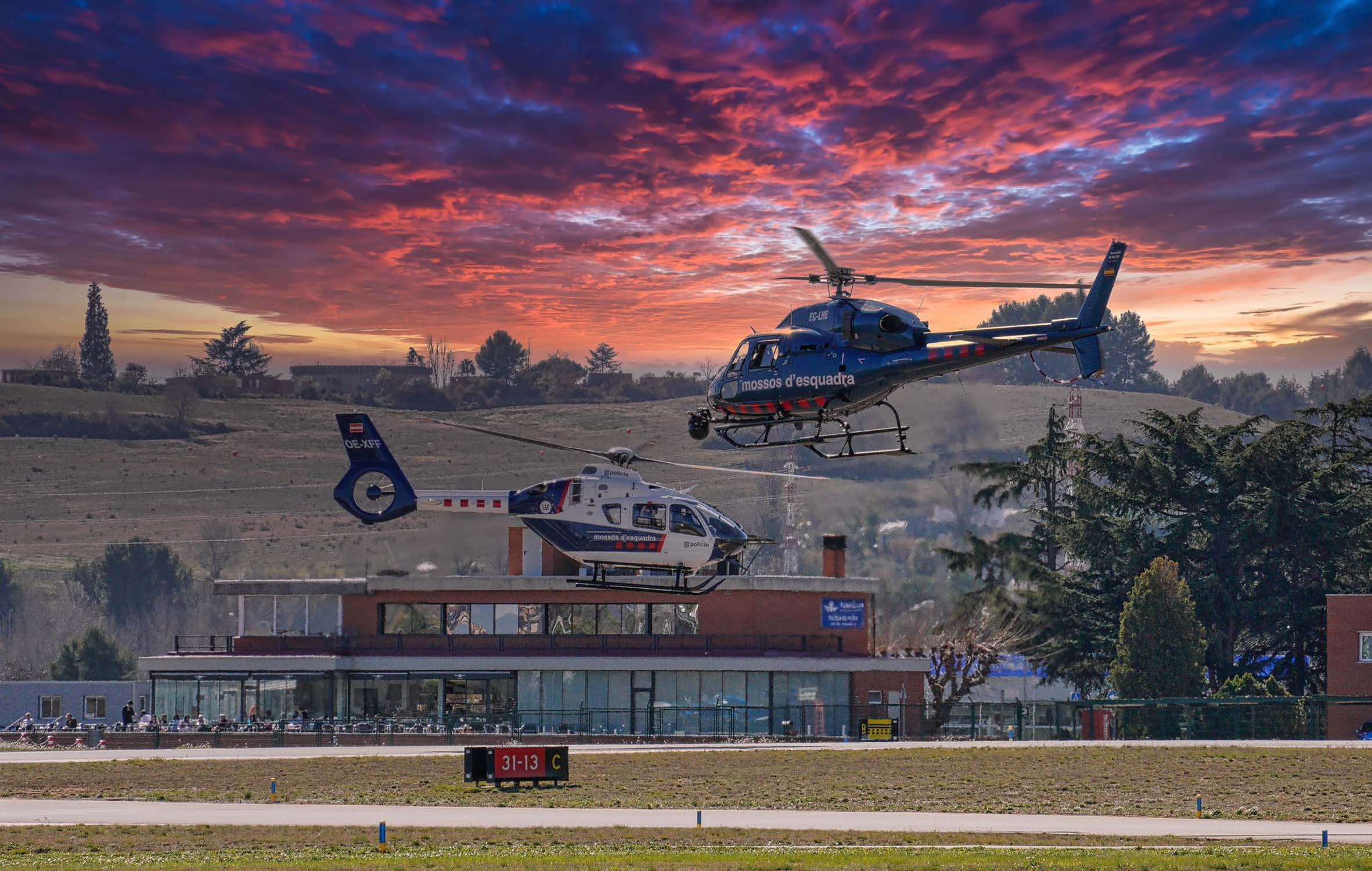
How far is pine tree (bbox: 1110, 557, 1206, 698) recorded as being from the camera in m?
79.8

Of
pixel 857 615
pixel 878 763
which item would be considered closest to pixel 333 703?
pixel 857 615

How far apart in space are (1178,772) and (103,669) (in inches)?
4290

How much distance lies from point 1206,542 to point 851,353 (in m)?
60.3

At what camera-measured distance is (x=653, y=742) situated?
6700cm

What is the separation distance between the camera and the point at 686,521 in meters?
57.0

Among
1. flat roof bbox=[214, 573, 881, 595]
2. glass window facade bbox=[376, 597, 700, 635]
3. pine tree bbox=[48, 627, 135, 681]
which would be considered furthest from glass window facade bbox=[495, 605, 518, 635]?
pine tree bbox=[48, 627, 135, 681]

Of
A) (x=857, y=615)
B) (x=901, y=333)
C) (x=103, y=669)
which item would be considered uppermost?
(x=901, y=333)

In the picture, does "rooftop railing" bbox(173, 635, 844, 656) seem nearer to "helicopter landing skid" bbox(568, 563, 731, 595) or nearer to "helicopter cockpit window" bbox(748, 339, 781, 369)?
"helicopter landing skid" bbox(568, 563, 731, 595)

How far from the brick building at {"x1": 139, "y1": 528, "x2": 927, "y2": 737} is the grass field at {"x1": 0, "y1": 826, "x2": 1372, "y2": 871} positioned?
130 feet

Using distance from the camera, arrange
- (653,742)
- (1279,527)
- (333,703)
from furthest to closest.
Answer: (1279,527) → (333,703) → (653,742)

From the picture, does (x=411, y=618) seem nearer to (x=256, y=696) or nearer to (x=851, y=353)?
(x=256, y=696)

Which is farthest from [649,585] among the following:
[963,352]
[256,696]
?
[256,696]

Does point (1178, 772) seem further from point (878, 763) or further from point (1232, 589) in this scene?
point (1232, 589)

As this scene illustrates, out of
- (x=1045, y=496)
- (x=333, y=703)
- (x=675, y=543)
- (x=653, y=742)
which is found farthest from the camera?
(x=1045, y=496)
